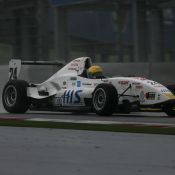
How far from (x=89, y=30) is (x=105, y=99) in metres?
12.0

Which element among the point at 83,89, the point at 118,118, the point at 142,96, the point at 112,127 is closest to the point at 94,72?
the point at 83,89

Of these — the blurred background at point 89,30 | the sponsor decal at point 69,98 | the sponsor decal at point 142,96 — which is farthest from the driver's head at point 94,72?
the blurred background at point 89,30

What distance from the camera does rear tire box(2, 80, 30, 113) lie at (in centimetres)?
1636

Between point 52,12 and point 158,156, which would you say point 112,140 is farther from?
point 52,12

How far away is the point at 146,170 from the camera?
6410 millimetres

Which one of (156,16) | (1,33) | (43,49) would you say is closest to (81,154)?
(156,16)

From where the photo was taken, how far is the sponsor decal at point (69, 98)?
15242 millimetres

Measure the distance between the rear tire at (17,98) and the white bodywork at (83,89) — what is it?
174 mm

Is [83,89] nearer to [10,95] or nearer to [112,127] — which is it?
[10,95]

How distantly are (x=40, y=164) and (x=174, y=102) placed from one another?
23.8ft

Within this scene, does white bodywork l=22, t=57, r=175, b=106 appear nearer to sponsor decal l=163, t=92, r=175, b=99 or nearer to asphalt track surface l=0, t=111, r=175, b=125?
sponsor decal l=163, t=92, r=175, b=99

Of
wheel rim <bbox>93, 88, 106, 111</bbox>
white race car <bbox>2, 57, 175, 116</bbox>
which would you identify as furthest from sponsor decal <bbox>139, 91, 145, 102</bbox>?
wheel rim <bbox>93, 88, 106, 111</bbox>

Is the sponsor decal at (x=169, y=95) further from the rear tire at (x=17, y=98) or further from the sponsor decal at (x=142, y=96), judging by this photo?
the rear tire at (x=17, y=98)

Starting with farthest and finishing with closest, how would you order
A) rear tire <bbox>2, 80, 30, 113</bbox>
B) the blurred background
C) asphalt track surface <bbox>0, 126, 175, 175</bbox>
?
the blurred background
rear tire <bbox>2, 80, 30, 113</bbox>
asphalt track surface <bbox>0, 126, 175, 175</bbox>
